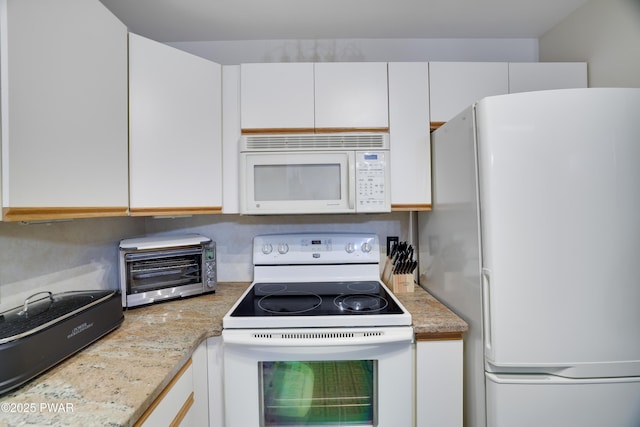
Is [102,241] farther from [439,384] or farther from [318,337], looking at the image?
[439,384]

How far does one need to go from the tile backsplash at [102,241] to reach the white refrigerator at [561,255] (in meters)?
0.86

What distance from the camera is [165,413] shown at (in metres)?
0.89

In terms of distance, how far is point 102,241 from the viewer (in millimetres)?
1453

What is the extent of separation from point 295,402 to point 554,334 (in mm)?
1044

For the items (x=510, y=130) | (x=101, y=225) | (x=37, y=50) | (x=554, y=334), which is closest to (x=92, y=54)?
(x=37, y=50)

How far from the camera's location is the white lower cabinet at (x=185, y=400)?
2.75 ft

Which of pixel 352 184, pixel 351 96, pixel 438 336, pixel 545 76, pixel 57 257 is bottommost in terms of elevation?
pixel 438 336

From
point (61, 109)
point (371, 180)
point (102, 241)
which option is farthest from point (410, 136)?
point (102, 241)

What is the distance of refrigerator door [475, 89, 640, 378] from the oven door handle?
38cm

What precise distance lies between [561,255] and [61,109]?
178 cm

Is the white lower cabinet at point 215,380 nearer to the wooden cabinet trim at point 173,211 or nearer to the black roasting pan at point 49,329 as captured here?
the black roasting pan at point 49,329

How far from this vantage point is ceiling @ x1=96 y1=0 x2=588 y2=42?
1488 millimetres

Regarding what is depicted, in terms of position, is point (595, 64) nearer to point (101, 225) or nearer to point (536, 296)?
point (536, 296)

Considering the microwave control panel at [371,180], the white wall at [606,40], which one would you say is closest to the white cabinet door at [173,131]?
the microwave control panel at [371,180]
